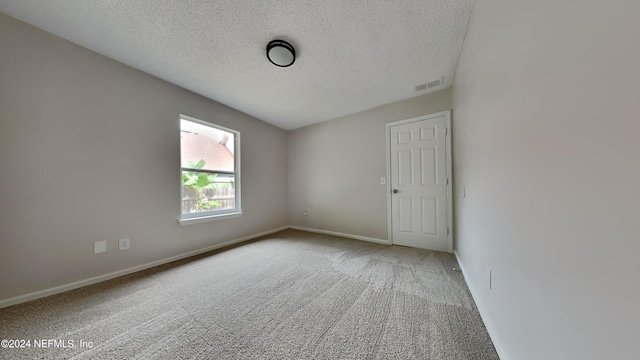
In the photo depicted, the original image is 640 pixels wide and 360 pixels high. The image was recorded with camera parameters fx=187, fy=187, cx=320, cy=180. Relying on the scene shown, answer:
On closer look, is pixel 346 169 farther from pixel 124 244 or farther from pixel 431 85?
pixel 124 244

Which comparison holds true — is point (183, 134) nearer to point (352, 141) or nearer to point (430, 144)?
point (352, 141)

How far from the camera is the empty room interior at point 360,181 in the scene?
1.85 ft

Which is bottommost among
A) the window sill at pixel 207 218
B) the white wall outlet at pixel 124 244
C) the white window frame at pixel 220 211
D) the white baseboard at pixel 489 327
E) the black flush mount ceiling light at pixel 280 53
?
the white baseboard at pixel 489 327

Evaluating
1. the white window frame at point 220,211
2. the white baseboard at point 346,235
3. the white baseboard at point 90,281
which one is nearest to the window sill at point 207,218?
the white window frame at point 220,211

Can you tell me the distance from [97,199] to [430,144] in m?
4.19

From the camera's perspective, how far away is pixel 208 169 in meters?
3.03

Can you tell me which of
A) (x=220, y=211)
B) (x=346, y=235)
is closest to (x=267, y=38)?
(x=220, y=211)

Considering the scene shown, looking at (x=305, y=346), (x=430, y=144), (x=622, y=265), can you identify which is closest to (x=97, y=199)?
(x=305, y=346)

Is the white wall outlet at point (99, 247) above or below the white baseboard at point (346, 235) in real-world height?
above

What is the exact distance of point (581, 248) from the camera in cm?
56

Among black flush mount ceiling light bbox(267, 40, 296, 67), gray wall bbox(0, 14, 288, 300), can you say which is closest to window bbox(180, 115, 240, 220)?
gray wall bbox(0, 14, 288, 300)

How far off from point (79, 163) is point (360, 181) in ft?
11.7

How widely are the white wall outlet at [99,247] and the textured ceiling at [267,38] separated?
80.5 inches

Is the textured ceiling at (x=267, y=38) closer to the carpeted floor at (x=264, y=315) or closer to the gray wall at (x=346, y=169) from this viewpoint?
the gray wall at (x=346, y=169)
